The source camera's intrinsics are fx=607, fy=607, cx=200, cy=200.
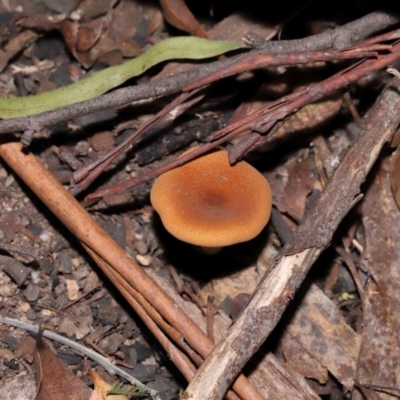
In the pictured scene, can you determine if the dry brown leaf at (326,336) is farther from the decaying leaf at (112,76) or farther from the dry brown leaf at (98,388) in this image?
the decaying leaf at (112,76)

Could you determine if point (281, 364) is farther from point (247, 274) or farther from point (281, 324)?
point (247, 274)

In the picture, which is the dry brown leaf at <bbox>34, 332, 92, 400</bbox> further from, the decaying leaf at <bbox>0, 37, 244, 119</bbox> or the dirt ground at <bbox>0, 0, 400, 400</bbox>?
the decaying leaf at <bbox>0, 37, 244, 119</bbox>

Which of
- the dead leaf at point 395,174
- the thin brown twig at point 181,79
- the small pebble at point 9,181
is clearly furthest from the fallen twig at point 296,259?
the small pebble at point 9,181

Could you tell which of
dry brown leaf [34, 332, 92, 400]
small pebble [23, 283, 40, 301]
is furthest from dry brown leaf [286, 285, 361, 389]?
small pebble [23, 283, 40, 301]

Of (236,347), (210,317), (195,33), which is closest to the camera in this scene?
(236,347)

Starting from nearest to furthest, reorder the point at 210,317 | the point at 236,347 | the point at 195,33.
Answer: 1. the point at 236,347
2. the point at 210,317
3. the point at 195,33

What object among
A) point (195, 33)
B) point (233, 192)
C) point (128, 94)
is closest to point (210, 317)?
point (233, 192)
